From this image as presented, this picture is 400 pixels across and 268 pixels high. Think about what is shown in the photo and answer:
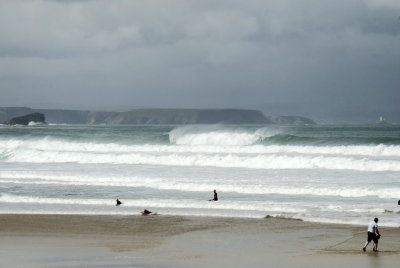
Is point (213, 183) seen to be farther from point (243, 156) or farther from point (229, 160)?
point (243, 156)

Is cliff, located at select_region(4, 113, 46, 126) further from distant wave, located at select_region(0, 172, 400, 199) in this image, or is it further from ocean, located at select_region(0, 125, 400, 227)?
distant wave, located at select_region(0, 172, 400, 199)

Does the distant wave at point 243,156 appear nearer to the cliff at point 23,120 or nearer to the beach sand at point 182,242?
the beach sand at point 182,242

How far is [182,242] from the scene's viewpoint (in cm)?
1648

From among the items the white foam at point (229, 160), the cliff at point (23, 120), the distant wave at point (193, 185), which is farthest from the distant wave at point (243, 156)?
the cliff at point (23, 120)

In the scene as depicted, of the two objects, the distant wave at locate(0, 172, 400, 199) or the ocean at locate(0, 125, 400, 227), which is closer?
the ocean at locate(0, 125, 400, 227)

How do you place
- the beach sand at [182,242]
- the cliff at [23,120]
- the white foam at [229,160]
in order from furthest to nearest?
the cliff at [23,120], the white foam at [229,160], the beach sand at [182,242]

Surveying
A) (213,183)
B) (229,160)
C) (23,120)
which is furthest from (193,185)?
(23,120)

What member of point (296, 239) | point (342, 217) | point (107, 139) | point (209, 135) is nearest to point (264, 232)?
point (296, 239)

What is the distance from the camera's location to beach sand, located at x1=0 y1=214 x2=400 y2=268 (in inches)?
550

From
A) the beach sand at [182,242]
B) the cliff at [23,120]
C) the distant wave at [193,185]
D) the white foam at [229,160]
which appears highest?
the cliff at [23,120]

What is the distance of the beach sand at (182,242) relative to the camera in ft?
45.9

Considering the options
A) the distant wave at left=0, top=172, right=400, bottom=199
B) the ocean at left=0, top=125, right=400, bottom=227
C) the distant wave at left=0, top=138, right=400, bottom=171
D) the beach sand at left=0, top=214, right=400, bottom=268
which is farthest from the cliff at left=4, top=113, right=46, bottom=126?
the beach sand at left=0, top=214, right=400, bottom=268

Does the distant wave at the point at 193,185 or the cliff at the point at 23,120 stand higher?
the cliff at the point at 23,120

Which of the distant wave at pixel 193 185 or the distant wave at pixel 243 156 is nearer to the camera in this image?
the distant wave at pixel 193 185
